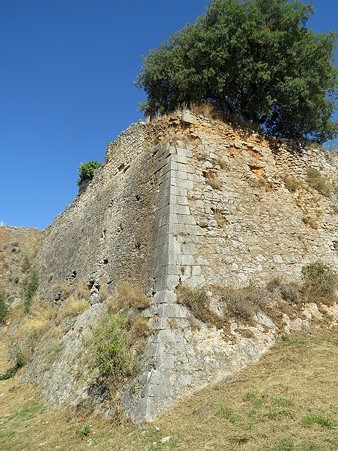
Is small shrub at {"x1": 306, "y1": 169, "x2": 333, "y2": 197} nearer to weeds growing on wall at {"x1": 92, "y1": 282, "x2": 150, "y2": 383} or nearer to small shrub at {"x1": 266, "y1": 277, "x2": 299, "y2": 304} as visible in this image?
small shrub at {"x1": 266, "y1": 277, "x2": 299, "y2": 304}

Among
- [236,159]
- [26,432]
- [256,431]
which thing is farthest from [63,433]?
[236,159]

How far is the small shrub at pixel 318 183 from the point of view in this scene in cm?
1289

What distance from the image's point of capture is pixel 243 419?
6.10 m

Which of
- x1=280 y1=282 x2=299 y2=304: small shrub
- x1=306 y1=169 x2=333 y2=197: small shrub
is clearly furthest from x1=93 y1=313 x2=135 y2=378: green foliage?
x1=306 y1=169 x2=333 y2=197: small shrub

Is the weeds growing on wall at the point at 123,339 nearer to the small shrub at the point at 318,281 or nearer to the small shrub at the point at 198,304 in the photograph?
the small shrub at the point at 198,304

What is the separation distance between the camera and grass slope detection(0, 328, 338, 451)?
18.2ft

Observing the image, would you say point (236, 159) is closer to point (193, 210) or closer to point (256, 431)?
point (193, 210)

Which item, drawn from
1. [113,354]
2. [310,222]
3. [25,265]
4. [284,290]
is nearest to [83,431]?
[113,354]

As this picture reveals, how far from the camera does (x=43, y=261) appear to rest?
21.6 metres

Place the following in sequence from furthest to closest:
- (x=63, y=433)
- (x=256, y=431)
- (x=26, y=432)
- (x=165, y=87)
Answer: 1. (x=165, y=87)
2. (x=26, y=432)
3. (x=63, y=433)
4. (x=256, y=431)

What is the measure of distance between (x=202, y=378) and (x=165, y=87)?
11763 mm

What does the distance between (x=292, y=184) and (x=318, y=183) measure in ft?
3.67

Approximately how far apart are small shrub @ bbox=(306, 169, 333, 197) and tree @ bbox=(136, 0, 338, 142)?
2097 mm

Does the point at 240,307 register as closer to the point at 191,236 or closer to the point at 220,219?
the point at 191,236
